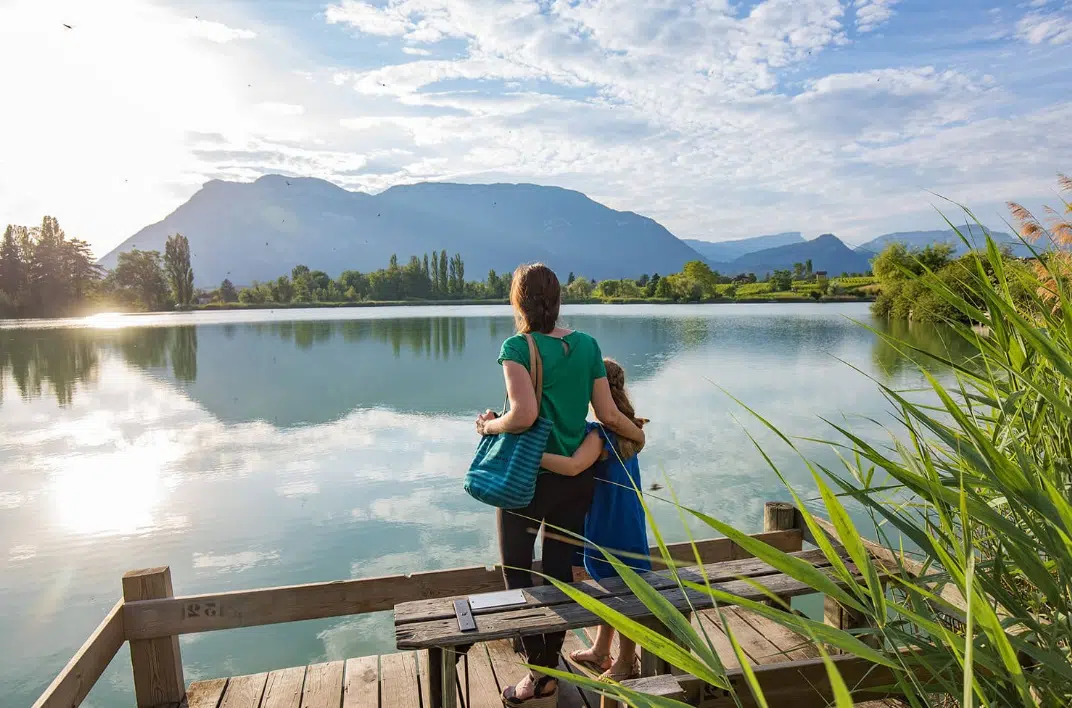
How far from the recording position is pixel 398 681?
329 cm

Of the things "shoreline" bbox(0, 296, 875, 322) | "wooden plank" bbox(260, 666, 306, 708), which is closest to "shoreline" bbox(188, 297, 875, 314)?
"shoreline" bbox(0, 296, 875, 322)

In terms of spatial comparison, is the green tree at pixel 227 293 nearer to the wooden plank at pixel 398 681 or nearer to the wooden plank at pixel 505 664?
the wooden plank at pixel 398 681

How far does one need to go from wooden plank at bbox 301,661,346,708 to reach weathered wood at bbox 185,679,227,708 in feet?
1.28

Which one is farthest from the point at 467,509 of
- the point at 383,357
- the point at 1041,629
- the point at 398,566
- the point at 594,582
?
the point at 383,357

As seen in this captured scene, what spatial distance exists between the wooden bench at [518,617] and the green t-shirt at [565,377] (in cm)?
58

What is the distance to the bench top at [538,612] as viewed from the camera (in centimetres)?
221

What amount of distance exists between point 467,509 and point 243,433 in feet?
22.9

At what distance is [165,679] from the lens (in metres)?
3.00

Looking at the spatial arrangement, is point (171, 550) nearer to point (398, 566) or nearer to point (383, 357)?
point (398, 566)

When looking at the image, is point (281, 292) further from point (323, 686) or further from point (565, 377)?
point (565, 377)

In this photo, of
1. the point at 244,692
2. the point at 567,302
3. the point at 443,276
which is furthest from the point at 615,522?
the point at 443,276

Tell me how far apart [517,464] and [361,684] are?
5.10 ft

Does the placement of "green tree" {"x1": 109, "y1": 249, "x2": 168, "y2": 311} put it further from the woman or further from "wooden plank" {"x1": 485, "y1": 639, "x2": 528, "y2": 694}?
the woman

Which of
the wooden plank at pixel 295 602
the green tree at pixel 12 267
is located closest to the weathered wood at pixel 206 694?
the wooden plank at pixel 295 602
